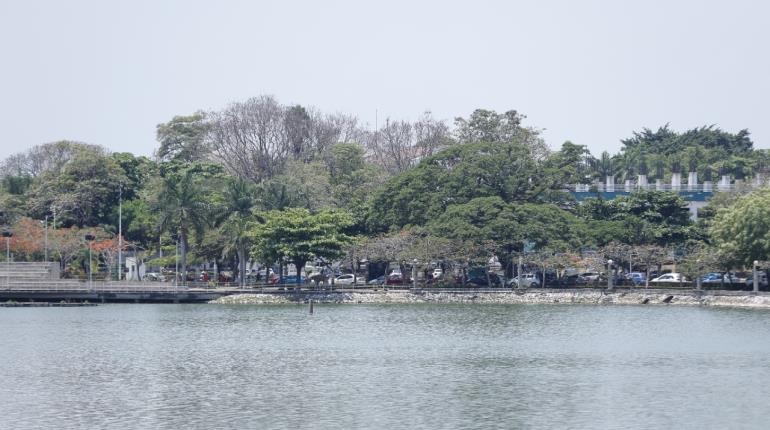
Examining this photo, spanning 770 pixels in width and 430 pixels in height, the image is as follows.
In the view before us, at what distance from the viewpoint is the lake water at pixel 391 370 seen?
137 ft

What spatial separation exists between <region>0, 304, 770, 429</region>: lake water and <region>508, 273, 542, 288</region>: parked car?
1500cm

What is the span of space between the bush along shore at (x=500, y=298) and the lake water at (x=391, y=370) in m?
6.04

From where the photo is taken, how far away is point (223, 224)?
332 feet

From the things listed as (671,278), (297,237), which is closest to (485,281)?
(671,278)

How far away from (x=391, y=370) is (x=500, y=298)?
41.0 m

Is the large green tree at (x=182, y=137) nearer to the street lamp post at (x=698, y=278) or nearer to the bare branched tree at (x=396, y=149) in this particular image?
the bare branched tree at (x=396, y=149)

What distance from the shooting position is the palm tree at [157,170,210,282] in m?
99.3

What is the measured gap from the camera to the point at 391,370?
53.6m

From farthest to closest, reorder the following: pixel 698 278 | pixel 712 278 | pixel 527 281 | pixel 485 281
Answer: pixel 485 281, pixel 527 281, pixel 712 278, pixel 698 278

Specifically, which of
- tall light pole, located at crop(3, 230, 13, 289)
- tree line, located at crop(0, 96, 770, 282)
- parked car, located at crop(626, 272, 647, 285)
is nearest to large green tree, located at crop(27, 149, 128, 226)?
tree line, located at crop(0, 96, 770, 282)

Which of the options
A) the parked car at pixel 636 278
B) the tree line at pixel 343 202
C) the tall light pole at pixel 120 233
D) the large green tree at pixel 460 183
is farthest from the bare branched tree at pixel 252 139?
the parked car at pixel 636 278

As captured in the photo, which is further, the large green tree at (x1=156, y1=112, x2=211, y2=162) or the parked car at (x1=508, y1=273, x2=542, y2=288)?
the large green tree at (x1=156, y1=112, x2=211, y2=162)

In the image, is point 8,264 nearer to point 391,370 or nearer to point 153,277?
point 153,277

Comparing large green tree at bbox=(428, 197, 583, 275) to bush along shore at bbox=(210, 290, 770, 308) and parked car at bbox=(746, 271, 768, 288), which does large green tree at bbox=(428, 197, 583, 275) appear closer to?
bush along shore at bbox=(210, 290, 770, 308)
